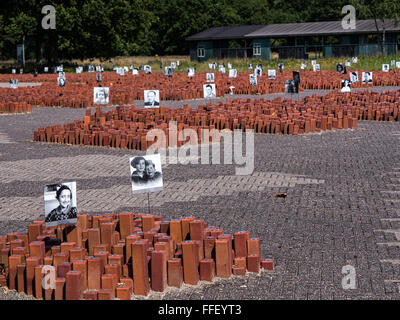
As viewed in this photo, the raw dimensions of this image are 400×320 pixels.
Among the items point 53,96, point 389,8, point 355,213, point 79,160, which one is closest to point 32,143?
point 79,160

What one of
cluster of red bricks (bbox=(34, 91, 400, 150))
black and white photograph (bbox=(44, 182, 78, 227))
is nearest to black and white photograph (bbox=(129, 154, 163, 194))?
black and white photograph (bbox=(44, 182, 78, 227))

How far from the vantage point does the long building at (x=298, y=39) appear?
2849 inches

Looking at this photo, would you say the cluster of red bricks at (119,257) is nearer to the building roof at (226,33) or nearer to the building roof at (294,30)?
the building roof at (294,30)

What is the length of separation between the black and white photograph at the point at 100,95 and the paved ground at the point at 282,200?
15.8 feet

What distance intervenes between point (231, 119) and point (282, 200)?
30.5 ft

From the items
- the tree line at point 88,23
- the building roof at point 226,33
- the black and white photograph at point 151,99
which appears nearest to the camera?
the black and white photograph at point 151,99

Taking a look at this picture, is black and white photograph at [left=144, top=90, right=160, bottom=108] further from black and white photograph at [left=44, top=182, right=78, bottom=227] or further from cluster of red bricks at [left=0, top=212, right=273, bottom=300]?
black and white photograph at [left=44, top=182, right=78, bottom=227]

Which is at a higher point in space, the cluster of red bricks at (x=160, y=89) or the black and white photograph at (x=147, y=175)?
the cluster of red bricks at (x=160, y=89)

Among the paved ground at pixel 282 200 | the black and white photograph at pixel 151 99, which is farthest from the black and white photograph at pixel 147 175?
the black and white photograph at pixel 151 99

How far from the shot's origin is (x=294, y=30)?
77.0 meters

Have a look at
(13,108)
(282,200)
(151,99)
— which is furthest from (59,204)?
(13,108)

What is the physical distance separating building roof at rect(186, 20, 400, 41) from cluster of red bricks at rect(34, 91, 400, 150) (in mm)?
49753

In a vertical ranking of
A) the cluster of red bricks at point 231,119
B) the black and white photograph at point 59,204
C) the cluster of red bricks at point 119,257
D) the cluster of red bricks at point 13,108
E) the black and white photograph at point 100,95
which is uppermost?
the black and white photograph at point 100,95
